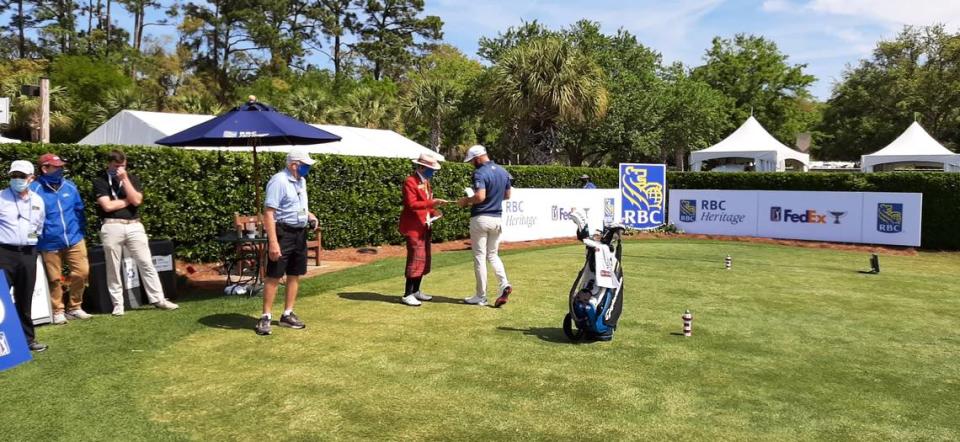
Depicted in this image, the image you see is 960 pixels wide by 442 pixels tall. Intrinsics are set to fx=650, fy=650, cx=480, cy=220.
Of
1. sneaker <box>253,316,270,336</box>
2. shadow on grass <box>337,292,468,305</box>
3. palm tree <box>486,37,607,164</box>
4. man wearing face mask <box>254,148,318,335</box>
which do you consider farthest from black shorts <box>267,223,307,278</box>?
palm tree <box>486,37,607,164</box>

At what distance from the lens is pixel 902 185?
1756 centimetres

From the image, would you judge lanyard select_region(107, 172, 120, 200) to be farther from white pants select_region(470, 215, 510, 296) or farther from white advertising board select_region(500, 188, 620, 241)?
white advertising board select_region(500, 188, 620, 241)

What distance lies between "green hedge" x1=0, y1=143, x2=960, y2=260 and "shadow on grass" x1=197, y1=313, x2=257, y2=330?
335cm

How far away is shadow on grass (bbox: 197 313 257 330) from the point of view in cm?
671

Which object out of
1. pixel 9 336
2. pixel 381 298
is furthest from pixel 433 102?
pixel 9 336

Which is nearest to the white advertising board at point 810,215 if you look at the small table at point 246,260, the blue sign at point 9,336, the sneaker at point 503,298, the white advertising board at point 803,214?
the white advertising board at point 803,214

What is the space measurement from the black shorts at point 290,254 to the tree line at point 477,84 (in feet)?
65.9

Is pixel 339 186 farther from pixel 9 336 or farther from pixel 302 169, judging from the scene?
pixel 9 336

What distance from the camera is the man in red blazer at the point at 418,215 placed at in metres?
7.48

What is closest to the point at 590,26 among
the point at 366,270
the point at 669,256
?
the point at 669,256

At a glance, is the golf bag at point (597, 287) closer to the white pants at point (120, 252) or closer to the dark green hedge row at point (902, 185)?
the white pants at point (120, 252)

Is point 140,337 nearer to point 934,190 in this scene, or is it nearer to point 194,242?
point 194,242

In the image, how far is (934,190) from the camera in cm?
1700

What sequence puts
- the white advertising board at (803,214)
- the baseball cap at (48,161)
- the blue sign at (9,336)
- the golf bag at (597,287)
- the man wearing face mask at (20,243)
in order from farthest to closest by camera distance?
the white advertising board at (803,214) < the baseball cap at (48,161) < the golf bag at (597,287) < the man wearing face mask at (20,243) < the blue sign at (9,336)
